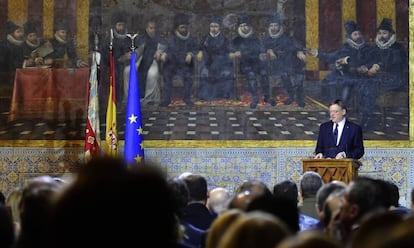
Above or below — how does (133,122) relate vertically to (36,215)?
below

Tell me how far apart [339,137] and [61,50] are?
583 centimetres

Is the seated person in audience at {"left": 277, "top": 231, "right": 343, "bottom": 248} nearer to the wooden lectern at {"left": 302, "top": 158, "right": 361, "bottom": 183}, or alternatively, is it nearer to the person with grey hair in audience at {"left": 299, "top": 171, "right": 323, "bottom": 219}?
the person with grey hair in audience at {"left": 299, "top": 171, "right": 323, "bottom": 219}

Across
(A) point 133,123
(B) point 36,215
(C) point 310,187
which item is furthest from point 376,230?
(A) point 133,123

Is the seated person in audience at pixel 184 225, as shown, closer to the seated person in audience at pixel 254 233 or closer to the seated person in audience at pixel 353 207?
the seated person in audience at pixel 353 207

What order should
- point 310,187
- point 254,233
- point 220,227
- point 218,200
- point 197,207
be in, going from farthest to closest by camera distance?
point 310,187
point 218,200
point 197,207
point 220,227
point 254,233

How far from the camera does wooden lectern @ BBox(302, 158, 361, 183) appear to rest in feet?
36.1

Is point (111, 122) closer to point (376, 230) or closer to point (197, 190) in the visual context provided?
point (197, 190)

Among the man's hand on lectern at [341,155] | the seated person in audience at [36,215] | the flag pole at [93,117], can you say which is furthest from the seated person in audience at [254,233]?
the flag pole at [93,117]

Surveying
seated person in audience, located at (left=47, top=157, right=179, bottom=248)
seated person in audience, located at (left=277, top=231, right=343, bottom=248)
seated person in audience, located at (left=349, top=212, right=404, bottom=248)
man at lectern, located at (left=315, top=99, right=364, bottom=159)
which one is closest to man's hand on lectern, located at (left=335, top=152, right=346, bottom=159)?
man at lectern, located at (left=315, top=99, right=364, bottom=159)

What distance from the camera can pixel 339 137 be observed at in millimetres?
12164

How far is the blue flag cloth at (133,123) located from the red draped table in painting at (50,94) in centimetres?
111

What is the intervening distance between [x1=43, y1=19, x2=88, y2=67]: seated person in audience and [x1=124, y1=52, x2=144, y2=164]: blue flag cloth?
1.23 metres

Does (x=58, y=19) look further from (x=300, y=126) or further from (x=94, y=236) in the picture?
(x=94, y=236)

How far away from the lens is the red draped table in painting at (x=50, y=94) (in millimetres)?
14789
